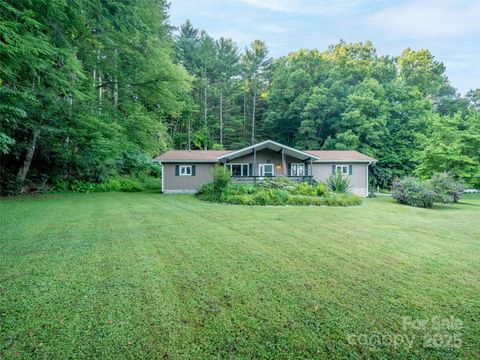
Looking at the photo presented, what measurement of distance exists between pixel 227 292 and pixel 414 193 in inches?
518

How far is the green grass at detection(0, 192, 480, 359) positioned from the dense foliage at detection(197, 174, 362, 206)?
5.87 m

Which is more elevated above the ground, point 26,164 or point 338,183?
point 26,164

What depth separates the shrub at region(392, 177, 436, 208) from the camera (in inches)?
474

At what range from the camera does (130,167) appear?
22578 mm

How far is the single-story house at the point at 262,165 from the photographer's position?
17.7m

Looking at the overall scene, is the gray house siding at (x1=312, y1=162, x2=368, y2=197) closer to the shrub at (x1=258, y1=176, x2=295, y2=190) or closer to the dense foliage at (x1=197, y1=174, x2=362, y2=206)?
the shrub at (x1=258, y1=176, x2=295, y2=190)

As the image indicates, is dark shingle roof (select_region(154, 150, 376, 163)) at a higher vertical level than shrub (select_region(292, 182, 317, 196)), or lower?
higher

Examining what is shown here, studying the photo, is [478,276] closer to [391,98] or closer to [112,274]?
[112,274]

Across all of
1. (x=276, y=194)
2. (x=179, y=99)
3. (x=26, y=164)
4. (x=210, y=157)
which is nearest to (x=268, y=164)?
(x=210, y=157)

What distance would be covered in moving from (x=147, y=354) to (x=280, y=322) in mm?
1196

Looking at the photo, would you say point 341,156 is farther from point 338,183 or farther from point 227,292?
point 227,292

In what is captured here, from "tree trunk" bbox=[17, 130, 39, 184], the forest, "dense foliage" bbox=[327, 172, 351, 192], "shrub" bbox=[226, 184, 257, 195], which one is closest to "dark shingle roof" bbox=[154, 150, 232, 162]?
the forest

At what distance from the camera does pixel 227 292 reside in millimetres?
2951

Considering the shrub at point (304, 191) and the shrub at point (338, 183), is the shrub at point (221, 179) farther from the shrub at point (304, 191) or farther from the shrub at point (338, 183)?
the shrub at point (338, 183)
